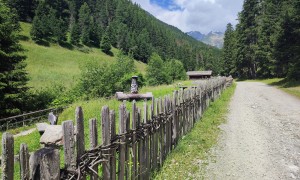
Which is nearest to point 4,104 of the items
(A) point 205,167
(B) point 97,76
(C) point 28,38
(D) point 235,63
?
(B) point 97,76

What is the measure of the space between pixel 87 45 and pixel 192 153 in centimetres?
10130

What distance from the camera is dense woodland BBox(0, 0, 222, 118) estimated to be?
22094 mm

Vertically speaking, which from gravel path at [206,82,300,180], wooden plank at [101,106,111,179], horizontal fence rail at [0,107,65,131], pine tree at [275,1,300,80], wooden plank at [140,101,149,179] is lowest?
horizontal fence rail at [0,107,65,131]

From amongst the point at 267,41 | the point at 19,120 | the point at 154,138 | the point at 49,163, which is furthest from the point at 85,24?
the point at 49,163

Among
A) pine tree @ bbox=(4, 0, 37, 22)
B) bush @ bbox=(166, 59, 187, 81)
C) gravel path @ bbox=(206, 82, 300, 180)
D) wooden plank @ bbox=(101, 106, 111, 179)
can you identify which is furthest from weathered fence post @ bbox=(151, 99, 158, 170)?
pine tree @ bbox=(4, 0, 37, 22)

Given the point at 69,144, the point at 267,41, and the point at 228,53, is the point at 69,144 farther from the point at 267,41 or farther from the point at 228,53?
the point at 228,53

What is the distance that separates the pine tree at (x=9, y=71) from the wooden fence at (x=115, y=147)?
1719 cm

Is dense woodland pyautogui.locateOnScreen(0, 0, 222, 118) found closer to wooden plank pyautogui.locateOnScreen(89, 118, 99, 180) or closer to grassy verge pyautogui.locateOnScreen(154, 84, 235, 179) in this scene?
grassy verge pyautogui.locateOnScreen(154, 84, 235, 179)

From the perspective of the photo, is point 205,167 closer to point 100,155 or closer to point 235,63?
point 100,155

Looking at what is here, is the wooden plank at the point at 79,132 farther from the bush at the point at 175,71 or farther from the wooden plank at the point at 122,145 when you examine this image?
the bush at the point at 175,71

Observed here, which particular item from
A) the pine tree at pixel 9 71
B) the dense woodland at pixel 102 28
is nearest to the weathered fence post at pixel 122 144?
the pine tree at pixel 9 71

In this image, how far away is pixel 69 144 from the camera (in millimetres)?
2754

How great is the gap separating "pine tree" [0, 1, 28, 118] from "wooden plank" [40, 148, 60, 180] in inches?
824

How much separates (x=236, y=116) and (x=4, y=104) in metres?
17.8
